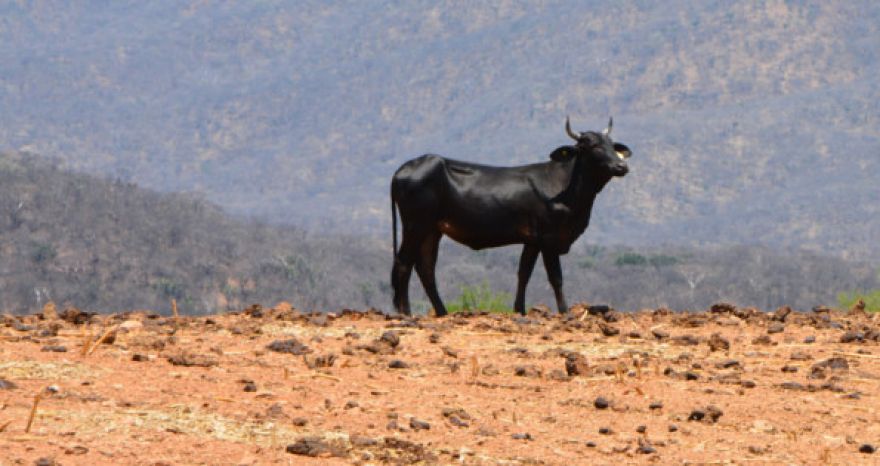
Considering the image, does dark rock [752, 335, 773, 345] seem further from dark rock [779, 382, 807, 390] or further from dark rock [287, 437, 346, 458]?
dark rock [287, 437, 346, 458]

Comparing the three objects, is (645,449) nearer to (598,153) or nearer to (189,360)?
(189,360)

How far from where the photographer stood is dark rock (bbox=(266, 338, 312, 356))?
10695 mm

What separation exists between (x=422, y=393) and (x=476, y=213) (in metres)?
6.86

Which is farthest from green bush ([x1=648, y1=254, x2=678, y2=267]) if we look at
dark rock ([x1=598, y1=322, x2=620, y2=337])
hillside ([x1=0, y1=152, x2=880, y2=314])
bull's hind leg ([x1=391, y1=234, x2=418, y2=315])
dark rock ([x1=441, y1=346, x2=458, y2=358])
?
dark rock ([x1=441, y1=346, x2=458, y2=358])

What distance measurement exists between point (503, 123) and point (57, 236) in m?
127

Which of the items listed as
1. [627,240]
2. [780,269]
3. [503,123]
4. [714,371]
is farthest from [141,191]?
[503,123]

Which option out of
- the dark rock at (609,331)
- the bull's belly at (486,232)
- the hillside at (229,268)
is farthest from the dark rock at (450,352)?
the hillside at (229,268)

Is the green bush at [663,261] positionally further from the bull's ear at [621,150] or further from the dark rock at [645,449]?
the dark rock at [645,449]

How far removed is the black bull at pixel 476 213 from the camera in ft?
53.8

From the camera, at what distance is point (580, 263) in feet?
279

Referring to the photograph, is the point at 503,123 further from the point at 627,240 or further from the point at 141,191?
the point at 141,191

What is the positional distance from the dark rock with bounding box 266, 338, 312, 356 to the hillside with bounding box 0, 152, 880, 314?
49768 millimetres

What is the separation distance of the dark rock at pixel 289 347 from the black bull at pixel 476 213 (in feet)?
17.9

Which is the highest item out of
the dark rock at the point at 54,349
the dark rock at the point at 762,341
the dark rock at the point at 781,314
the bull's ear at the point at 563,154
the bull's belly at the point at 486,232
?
the bull's ear at the point at 563,154
